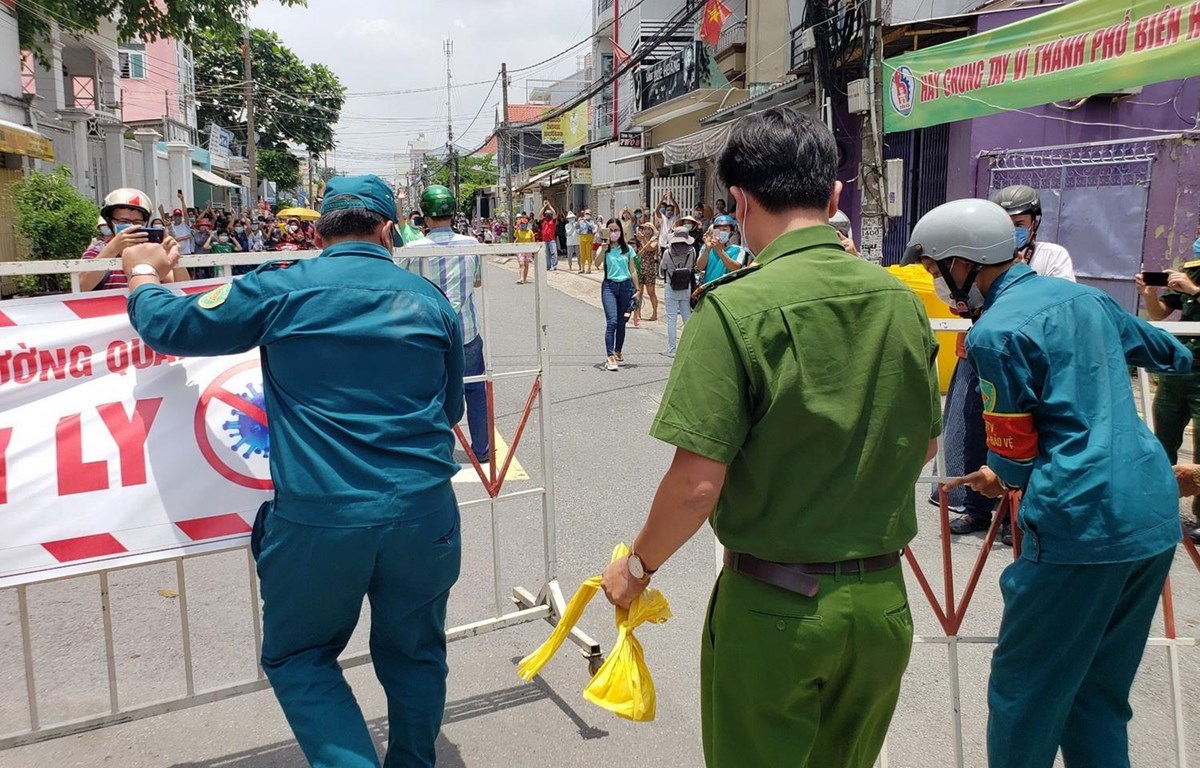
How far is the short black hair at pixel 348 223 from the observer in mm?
2545

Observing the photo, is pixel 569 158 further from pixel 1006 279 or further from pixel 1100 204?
pixel 1006 279

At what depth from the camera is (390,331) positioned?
2357 millimetres

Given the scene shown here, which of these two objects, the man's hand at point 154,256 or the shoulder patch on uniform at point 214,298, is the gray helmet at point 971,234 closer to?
the shoulder patch on uniform at point 214,298

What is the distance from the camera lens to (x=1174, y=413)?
510 cm

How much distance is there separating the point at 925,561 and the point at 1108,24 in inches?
192

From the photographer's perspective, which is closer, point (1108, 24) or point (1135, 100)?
point (1108, 24)

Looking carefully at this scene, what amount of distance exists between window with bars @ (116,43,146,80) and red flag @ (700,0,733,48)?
81.2ft

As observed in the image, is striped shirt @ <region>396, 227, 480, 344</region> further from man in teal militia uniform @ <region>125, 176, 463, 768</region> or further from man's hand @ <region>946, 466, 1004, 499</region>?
man's hand @ <region>946, 466, 1004, 499</region>

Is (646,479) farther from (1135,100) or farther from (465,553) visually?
(1135,100)

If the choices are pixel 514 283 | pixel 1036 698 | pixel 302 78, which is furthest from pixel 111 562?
pixel 302 78

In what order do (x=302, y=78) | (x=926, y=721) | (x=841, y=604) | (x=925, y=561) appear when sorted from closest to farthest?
(x=841, y=604)
(x=926, y=721)
(x=925, y=561)
(x=302, y=78)

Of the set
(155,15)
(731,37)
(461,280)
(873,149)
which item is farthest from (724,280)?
(731,37)

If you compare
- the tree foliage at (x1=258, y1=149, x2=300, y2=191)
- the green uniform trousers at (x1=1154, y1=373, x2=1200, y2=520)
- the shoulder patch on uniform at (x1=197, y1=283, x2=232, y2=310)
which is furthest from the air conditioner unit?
the tree foliage at (x1=258, y1=149, x2=300, y2=191)

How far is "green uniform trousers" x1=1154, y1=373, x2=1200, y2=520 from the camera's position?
4.95m
